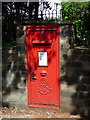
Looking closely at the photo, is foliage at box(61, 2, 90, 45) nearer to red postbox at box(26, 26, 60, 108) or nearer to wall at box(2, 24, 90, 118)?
wall at box(2, 24, 90, 118)

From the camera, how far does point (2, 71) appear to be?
15.3ft

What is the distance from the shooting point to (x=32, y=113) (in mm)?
4453

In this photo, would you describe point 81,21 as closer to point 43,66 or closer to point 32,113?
point 43,66

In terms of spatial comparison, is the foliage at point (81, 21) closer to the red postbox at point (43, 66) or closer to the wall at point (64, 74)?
the wall at point (64, 74)

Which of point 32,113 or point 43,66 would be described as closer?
point 43,66

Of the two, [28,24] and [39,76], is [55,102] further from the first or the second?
[28,24]

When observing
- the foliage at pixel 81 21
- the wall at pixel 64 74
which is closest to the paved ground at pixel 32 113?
the wall at pixel 64 74

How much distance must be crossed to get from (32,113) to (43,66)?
4.26 feet

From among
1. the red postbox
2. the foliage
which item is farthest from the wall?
the foliage

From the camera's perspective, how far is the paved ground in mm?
4316

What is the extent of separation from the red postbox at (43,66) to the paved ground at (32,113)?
137 millimetres

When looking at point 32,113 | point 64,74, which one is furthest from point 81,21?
point 32,113

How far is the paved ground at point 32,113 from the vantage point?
432cm

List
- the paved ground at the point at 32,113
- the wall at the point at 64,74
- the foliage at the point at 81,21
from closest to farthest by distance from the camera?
1. the wall at the point at 64,74
2. the paved ground at the point at 32,113
3. the foliage at the point at 81,21
